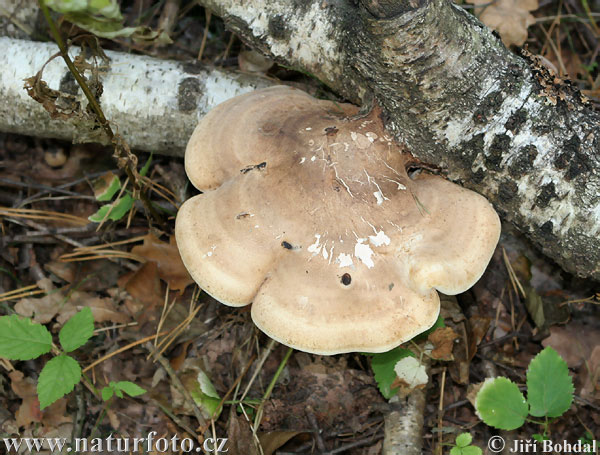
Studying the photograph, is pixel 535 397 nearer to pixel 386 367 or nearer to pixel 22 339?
pixel 386 367

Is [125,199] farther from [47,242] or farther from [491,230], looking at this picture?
[491,230]

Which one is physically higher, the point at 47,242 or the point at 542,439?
the point at 47,242

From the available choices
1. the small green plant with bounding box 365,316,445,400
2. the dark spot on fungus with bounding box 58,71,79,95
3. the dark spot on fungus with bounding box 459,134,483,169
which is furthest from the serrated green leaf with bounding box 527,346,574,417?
the dark spot on fungus with bounding box 58,71,79,95

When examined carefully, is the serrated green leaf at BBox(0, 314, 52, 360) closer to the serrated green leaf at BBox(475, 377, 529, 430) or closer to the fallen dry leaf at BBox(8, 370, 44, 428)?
the fallen dry leaf at BBox(8, 370, 44, 428)

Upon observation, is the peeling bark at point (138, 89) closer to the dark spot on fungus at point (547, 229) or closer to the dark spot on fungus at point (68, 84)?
the dark spot on fungus at point (68, 84)

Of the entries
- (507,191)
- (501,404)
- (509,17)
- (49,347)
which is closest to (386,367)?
(501,404)

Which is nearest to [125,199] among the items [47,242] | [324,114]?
[47,242]
